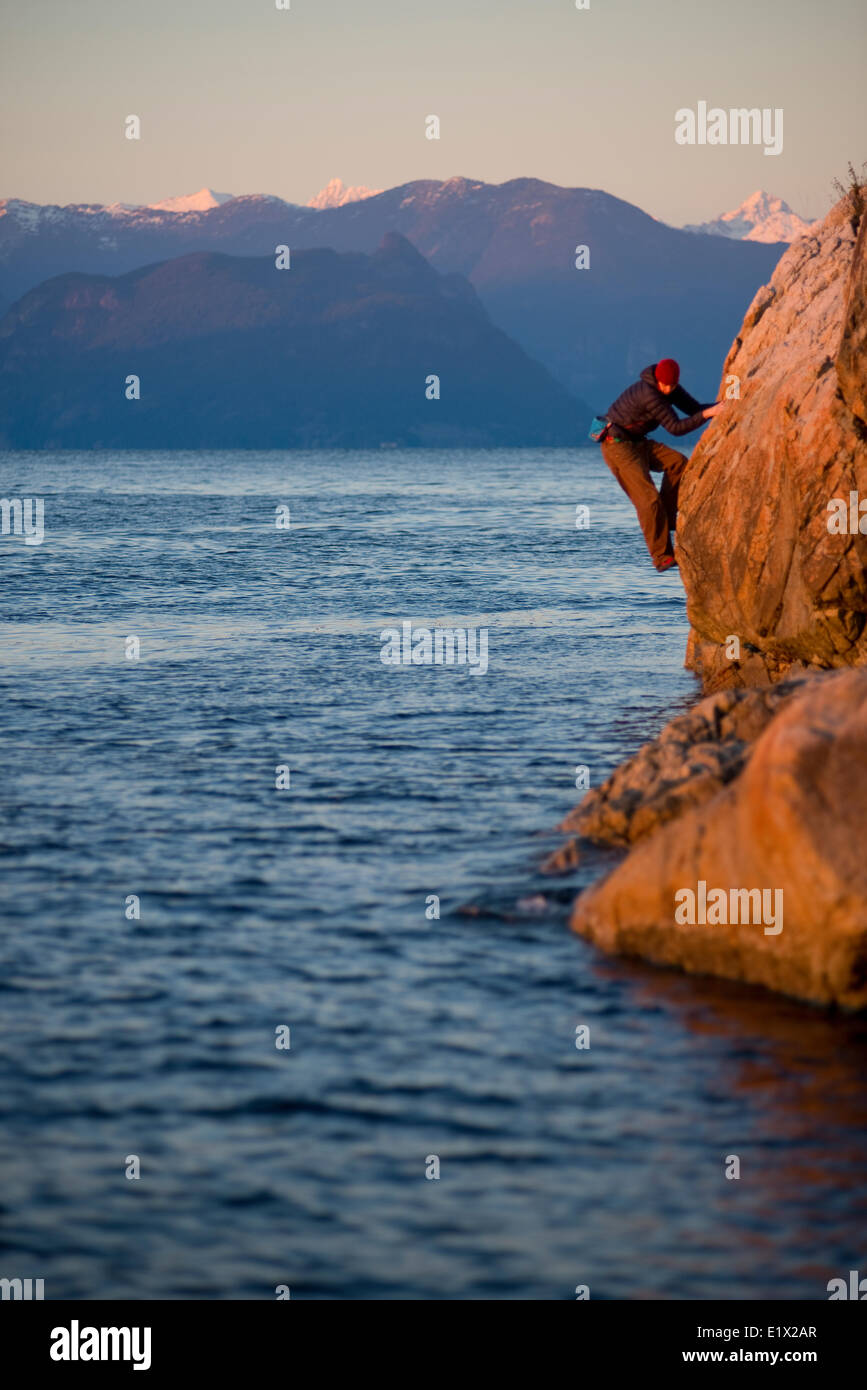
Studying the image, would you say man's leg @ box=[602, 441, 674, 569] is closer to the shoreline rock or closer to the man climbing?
the man climbing

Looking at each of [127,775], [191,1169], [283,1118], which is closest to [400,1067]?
[283,1118]

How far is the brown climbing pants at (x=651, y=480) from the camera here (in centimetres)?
1852

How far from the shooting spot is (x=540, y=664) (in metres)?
22.0

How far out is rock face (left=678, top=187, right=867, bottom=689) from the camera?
15156mm

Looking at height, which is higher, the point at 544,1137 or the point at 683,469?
the point at 683,469

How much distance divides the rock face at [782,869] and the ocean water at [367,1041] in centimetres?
21

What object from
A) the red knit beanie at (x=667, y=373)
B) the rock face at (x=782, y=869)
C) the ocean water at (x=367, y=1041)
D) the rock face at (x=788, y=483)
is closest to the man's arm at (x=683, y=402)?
the red knit beanie at (x=667, y=373)

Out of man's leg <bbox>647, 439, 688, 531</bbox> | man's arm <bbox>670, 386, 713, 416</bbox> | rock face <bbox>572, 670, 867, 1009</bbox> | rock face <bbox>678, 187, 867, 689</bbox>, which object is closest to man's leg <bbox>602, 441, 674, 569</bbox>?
man's leg <bbox>647, 439, 688, 531</bbox>

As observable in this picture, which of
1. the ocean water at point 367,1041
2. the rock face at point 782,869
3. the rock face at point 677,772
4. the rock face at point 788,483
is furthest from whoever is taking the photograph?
the rock face at point 788,483

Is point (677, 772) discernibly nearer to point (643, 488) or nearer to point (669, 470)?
point (643, 488)

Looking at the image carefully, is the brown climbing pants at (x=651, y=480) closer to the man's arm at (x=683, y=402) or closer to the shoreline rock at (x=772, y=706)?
the shoreline rock at (x=772, y=706)
